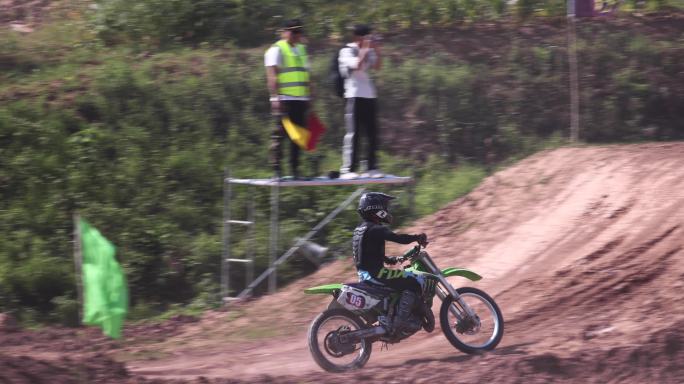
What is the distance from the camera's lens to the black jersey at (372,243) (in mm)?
8445

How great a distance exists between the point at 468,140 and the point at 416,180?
1431mm

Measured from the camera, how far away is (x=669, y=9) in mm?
17672

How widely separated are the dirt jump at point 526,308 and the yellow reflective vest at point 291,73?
93.1 inches

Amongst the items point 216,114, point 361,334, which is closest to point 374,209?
point 361,334

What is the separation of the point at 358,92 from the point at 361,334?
417cm

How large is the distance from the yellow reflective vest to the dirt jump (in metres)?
2.36

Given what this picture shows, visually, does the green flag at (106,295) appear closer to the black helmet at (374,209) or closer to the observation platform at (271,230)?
the black helmet at (374,209)

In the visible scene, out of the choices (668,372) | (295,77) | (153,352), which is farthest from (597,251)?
(153,352)

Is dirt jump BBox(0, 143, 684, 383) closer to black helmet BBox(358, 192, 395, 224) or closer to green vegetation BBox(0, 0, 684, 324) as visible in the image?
green vegetation BBox(0, 0, 684, 324)

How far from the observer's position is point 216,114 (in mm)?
14734

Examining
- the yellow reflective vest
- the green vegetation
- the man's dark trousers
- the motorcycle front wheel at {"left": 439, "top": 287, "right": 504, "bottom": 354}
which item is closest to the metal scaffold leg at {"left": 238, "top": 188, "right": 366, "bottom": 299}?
the green vegetation

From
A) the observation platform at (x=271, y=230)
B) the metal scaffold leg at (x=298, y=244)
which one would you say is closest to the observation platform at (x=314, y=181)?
the observation platform at (x=271, y=230)

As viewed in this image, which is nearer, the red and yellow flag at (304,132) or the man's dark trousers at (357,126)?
the red and yellow flag at (304,132)

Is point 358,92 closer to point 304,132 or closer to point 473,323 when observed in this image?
point 304,132
